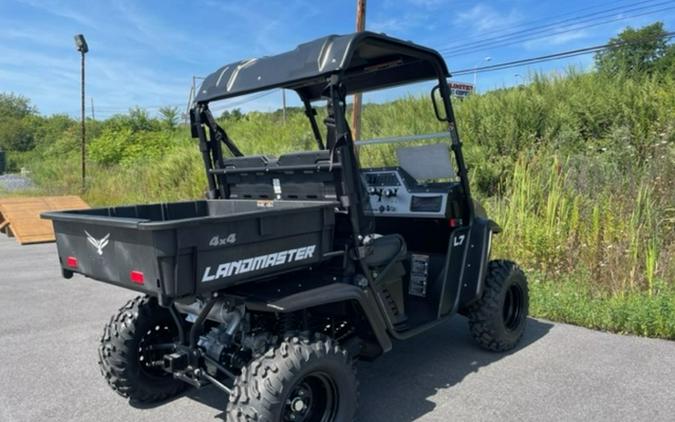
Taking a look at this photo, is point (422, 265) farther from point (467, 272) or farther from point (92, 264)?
point (92, 264)

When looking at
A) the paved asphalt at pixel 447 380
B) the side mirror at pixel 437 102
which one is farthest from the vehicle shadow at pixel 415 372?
the side mirror at pixel 437 102

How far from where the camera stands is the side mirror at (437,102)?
3699mm

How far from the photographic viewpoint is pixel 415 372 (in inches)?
148

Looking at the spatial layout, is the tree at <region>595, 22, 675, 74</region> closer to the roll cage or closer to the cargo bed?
the roll cage

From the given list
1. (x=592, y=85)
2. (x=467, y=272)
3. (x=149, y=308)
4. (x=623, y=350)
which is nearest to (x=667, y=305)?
(x=623, y=350)

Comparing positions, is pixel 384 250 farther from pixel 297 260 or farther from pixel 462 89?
pixel 462 89

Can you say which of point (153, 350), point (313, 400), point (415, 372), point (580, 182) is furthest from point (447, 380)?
point (580, 182)

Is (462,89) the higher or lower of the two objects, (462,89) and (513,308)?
the higher

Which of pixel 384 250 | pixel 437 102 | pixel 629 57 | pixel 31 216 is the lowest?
pixel 31 216

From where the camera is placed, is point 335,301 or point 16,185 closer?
point 335,301

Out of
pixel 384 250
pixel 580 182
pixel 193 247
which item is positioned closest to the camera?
pixel 193 247

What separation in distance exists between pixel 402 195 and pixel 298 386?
78.9 inches

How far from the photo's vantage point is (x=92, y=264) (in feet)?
8.92

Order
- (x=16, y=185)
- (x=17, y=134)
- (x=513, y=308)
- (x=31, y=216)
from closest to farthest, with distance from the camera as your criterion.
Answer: (x=513, y=308)
(x=31, y=216)
(x=16, y=185)
(x=17, y=134)
